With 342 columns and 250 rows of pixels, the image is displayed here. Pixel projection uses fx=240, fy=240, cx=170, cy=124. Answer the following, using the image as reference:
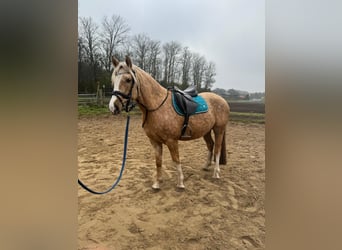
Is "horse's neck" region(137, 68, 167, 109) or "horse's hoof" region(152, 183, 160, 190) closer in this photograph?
"horse's neck" region(137, 68, 167, 109)

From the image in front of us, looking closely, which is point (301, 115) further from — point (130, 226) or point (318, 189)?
point (130, 226)

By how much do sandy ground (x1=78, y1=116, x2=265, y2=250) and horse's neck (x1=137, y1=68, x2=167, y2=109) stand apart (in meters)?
0.66

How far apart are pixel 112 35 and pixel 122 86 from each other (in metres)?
3.28

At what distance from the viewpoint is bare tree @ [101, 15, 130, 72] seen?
4148 millimetres

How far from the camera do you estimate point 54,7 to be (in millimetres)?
261

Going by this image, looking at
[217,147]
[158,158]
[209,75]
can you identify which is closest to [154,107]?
A: [158,158]

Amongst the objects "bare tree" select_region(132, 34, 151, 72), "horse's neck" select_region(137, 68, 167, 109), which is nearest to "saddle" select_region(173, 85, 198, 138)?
"horse's neck" select_region(137, 68, 167, 109)

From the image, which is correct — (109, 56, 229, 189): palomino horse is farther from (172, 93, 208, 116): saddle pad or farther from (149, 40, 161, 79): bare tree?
(149, 40, 161, 79): bare tree

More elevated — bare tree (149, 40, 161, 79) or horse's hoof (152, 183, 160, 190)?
bare tree (149, 40, 161, 79)

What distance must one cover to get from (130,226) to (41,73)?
129 centimetres

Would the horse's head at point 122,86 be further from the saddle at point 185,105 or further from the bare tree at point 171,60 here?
the bare tree at point 171,60

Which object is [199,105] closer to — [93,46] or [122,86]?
[122,86]

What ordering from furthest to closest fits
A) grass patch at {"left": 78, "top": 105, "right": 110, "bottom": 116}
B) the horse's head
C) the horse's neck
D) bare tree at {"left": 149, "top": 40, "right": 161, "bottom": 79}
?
bare tree at {"left": 149, "top": 40, "right": 161, "bottom": 79}
grass patch at {"left": 78, "top": 105, "right": 110, "bottom": 116}
the horse's neck
the horse's head

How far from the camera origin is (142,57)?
4.66 metres
